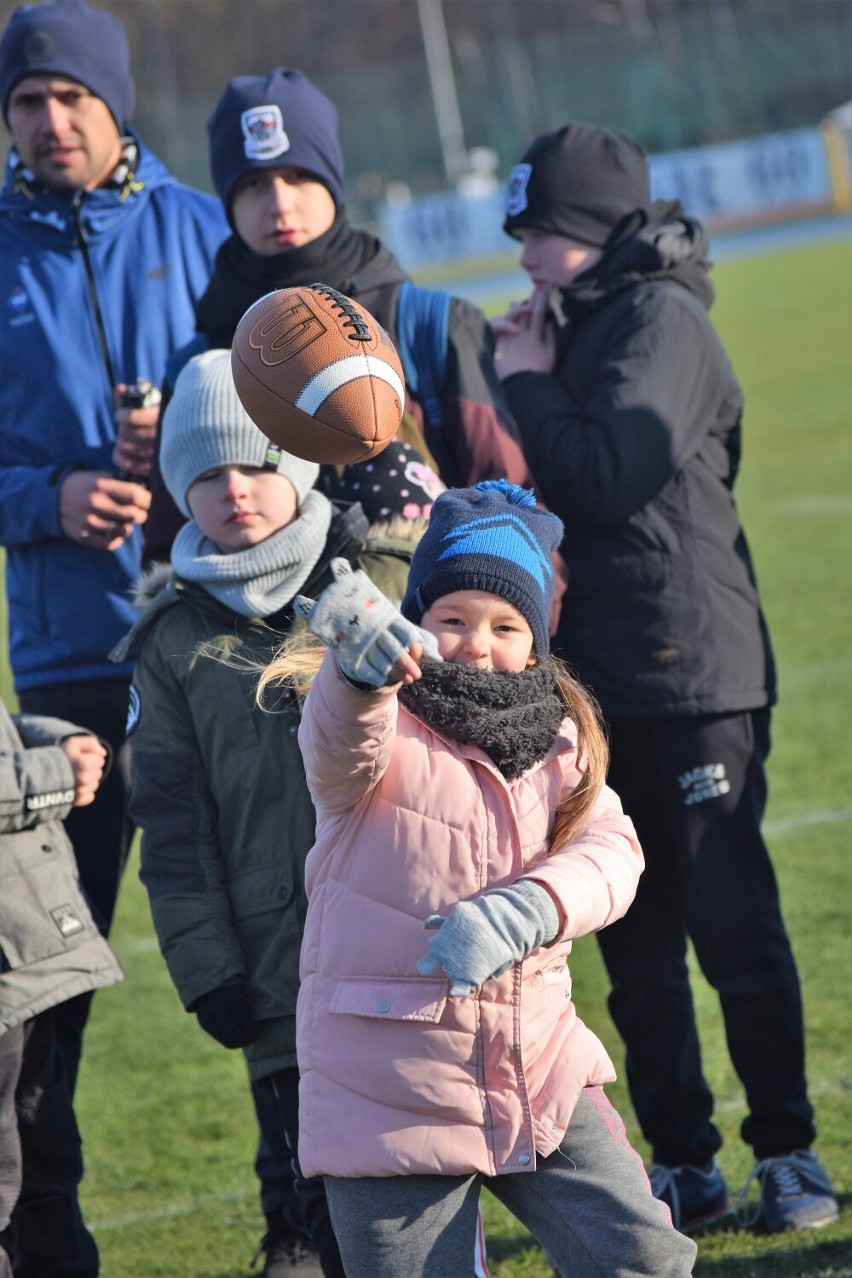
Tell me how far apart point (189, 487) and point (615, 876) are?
125 centimetres

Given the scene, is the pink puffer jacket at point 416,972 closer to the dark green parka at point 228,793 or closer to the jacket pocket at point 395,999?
the jacket pocket at point 395,999

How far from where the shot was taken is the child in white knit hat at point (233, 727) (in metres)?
3.22

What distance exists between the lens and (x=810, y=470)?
42.7 ft

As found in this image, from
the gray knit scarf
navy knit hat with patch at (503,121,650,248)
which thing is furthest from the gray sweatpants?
navy knit hat with patch at (503,121,650,248)

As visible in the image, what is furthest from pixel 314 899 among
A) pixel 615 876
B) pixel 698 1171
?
pixel 698 1171

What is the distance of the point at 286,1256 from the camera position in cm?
355

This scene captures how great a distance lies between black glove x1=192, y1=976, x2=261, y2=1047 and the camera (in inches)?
125

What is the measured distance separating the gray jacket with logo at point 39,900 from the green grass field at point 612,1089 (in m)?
0.90

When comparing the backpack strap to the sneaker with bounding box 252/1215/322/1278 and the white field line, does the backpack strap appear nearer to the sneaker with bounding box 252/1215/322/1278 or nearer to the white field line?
the sneaker with bounding box 252/1215/322/1278

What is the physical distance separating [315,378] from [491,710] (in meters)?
0.63

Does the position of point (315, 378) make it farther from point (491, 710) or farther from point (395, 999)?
point (395, 999)

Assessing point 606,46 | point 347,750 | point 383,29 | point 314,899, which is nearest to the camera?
point 347,750

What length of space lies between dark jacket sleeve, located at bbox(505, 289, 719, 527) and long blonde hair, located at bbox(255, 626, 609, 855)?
34.6 inches

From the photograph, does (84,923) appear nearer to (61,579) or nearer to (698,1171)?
(61,579)
